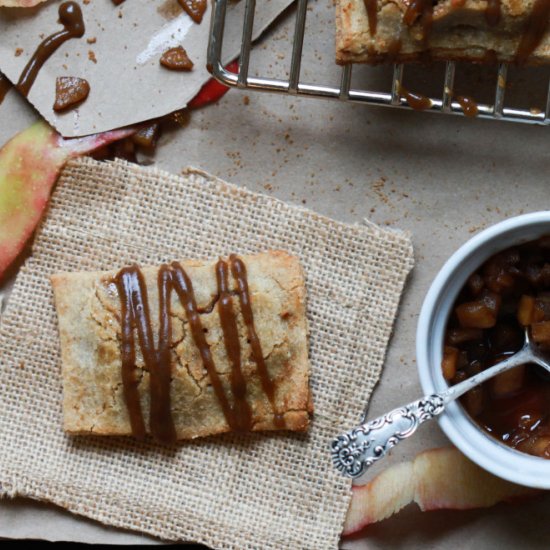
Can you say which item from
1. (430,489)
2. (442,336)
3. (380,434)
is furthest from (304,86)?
(430,489)

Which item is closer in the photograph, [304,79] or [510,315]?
[510,315]

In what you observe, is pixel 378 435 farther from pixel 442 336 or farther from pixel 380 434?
pixel 442 336

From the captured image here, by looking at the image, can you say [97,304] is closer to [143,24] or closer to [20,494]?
[20,494]

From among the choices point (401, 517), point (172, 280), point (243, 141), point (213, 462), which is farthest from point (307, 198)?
point (401, 517)

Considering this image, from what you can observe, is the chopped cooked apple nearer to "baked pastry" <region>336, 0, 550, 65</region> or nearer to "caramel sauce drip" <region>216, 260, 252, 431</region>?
"caramel sauce drip" <region>216, 260, 252, 431</region>

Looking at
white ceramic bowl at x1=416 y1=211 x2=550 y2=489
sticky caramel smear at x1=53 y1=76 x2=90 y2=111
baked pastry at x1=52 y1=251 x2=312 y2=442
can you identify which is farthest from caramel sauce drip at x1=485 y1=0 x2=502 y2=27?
sticky caramel smear at x1=53 y1=76 x2=90 y2=111

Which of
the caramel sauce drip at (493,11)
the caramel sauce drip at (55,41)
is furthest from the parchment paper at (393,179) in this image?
the caramel sauce drip at (493,11)
